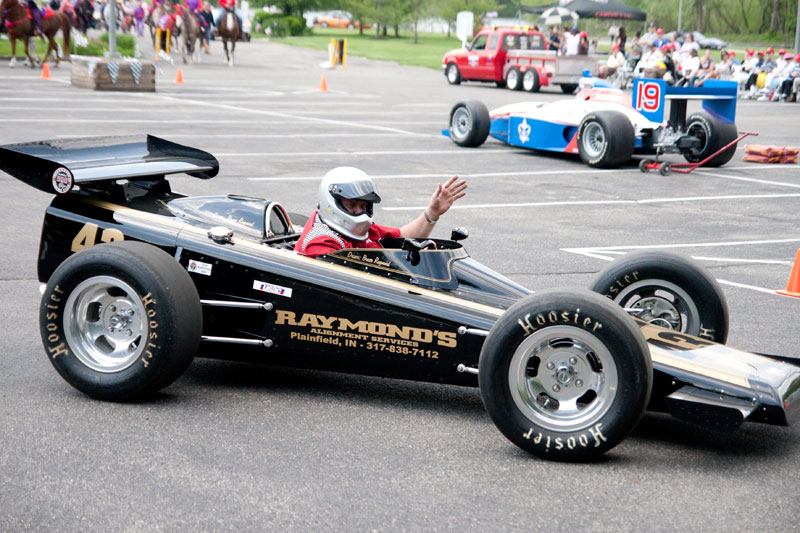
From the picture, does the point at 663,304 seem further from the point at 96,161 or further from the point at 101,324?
the point at 96,161

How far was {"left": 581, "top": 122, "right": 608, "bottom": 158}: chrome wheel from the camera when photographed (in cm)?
1541

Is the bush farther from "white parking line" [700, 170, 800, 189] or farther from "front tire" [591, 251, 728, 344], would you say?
"front tire" [591, 251, 728, 344]

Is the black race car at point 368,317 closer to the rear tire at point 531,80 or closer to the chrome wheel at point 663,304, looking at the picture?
the chrome wheel at point 663,304

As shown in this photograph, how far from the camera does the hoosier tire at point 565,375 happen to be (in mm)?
4219

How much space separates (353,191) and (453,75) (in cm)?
3021

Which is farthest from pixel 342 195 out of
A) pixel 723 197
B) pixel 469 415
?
pixel 723 197

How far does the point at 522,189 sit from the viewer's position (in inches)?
516

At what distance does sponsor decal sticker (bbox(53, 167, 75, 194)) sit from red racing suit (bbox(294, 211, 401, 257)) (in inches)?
51.3

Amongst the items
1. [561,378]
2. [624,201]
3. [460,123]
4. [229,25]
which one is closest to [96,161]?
[561,378]

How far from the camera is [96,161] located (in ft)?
19.0

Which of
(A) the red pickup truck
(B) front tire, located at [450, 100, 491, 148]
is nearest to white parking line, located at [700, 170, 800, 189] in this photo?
(B) front tire, located at [450, 100, 491, 148]

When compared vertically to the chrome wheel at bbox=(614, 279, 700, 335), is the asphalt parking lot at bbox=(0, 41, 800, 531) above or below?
below

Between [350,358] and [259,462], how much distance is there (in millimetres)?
879

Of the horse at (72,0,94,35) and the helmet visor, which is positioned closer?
the helmet visor
